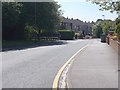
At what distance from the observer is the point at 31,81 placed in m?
12.3

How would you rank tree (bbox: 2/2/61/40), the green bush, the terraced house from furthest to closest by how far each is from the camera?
the terraced house
the green bush
tree (bbox: 2/2/61/40)

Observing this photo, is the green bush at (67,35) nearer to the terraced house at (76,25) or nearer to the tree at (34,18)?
the tree at (34,18)

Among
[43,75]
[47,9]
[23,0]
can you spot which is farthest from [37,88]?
[47,9]

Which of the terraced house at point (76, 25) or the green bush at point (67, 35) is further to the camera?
the terraced house at point (76, 25)

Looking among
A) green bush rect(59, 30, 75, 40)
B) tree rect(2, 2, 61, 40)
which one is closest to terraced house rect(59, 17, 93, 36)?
green bush rect(59, 30, 75, 40)

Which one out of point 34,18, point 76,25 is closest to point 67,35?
point 34,18

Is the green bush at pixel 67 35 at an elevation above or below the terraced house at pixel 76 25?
below

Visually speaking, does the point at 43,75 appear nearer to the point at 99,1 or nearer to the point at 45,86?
the point at 45,86

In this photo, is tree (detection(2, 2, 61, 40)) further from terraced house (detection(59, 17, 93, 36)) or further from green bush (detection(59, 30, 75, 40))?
terraced house (detection(59, 17, 93, 36))

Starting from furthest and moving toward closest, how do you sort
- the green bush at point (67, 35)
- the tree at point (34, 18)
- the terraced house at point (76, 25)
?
1. the terraced house at point (76, 25)
2. the green bush at point (67, 35)
3. the tree at point (34, 18)

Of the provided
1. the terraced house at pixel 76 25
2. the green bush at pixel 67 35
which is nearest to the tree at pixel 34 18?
the green bush at pixel 67 35

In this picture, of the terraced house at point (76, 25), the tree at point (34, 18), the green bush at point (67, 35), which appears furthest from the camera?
Answer: the terraced house at point (76, 25)

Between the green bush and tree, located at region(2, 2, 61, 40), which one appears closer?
tree, located at region(2, 2, 61, 40)

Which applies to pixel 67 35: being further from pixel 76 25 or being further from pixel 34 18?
pixel 76 25
